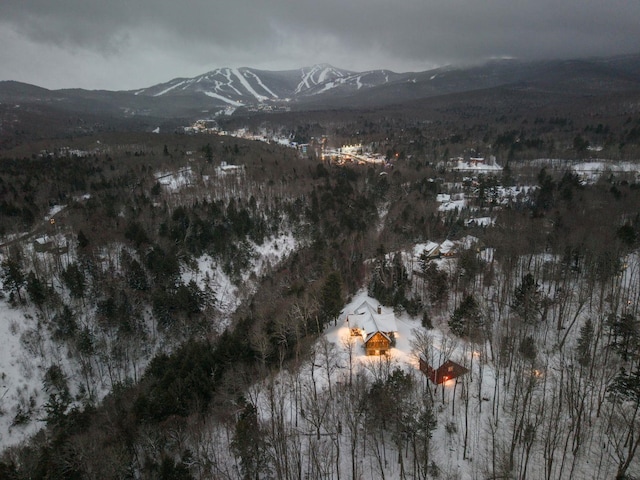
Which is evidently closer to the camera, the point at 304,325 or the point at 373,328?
the point at 373,328

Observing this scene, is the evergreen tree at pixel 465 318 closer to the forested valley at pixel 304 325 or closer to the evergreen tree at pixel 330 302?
the forested valley at pixel 304 325

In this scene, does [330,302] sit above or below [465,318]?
above

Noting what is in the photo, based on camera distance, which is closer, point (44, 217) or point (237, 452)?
point (237, 452)

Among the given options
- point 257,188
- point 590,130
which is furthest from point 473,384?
point 590,130

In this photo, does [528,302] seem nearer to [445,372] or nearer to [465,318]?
[465,318]

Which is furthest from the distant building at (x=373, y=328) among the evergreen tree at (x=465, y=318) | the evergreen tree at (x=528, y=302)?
the evergreen tree at (x=528, y=302)

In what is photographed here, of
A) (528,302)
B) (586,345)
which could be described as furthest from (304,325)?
(586,345)

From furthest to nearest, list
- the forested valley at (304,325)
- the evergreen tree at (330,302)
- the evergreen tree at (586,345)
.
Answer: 1. the evergreen tree at (330,302)
2. the evergreen tree at (586,345)
3. the forested valley at (304,325)

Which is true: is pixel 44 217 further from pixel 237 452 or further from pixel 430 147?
pixel 430 147

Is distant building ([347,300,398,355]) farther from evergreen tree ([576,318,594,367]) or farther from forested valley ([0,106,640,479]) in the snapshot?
evergreen tree ([576,318,594,367])

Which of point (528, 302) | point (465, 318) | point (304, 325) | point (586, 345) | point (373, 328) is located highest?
point (528, 302)

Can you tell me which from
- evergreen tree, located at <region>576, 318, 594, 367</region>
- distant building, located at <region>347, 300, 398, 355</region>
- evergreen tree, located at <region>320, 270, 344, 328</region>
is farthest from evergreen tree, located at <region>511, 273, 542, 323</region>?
evergreen tree, located at <region>320, 270, 344, 328</region>
